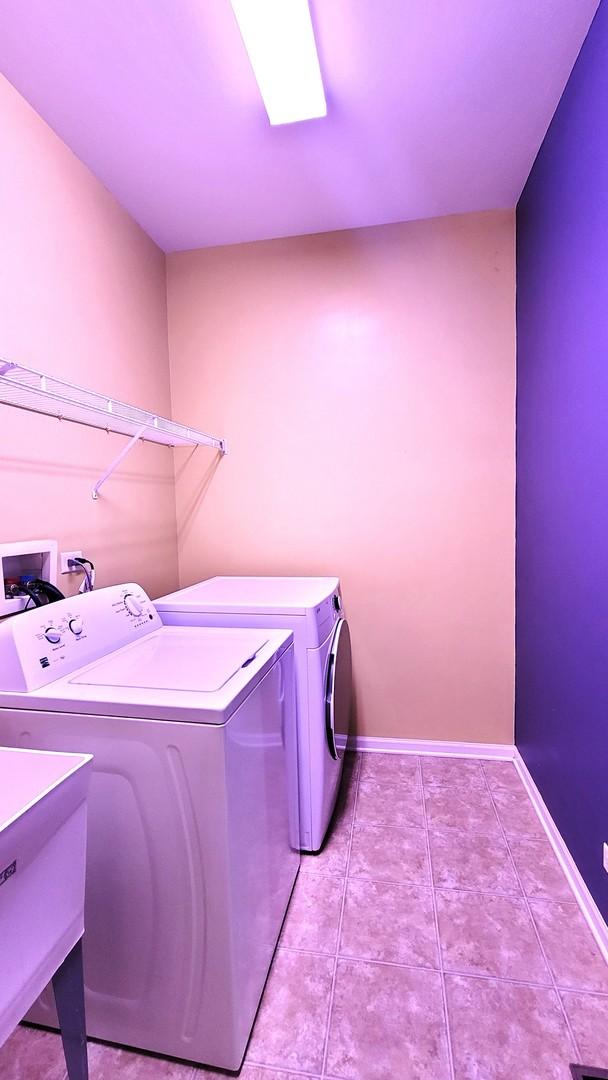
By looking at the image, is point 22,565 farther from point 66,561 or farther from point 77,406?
point 77,406

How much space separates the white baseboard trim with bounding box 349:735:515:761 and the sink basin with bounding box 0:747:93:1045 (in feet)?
6.02

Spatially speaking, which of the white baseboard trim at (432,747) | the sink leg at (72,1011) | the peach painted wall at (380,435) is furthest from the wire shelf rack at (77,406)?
the white baseboard trim at (432,747)

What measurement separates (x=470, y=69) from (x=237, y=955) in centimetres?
267

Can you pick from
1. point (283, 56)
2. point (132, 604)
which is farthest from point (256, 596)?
point (283, 56)

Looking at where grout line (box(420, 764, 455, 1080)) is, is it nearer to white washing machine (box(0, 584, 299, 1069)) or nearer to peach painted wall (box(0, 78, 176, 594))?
white washing machine (box(0, 584, 299, 1069))

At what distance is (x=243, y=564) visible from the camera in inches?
102

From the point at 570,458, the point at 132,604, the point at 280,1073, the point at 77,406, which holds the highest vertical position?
the point at 77,406

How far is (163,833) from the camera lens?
1.04 metres

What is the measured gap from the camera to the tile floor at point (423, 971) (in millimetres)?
1106

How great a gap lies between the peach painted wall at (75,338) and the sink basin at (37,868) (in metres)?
0.95

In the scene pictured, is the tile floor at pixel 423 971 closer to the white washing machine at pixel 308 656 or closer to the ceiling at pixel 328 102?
the white washing machine at pixel 308 656

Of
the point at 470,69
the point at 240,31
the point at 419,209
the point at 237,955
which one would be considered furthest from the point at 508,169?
the point at 237,955

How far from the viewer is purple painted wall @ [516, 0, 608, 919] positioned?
1.37 metres

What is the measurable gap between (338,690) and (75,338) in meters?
1.80
